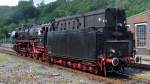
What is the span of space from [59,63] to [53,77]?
5749 millimetres

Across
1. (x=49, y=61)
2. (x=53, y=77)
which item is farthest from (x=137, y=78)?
(x=49, y=61)

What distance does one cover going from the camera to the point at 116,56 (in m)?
Result: 16.0

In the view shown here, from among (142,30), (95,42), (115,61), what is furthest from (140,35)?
(115,61)

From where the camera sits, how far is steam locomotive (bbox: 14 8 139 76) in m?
15.9

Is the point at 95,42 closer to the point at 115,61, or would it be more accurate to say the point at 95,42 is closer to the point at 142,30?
the point at 115,61

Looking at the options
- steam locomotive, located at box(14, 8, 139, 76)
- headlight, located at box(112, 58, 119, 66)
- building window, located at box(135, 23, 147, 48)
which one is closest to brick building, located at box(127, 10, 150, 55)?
building window, located at box(135, 23, 147, 48)

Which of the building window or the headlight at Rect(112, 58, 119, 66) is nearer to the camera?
the headlight at Rect(112, 58, 119, 66)

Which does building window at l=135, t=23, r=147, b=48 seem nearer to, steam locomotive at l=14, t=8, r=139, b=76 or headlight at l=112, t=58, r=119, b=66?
steam locomotive at l=14, t=8, r=139, b=76

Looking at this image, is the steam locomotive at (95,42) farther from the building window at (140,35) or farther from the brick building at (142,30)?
the building window at (140,35)

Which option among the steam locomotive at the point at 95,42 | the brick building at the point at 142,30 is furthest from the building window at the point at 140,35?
the steam locomotive at the point at 95,42

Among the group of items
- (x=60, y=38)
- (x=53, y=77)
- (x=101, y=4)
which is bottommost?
(x=53, y=77)

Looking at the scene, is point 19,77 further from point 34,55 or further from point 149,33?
point 149,33

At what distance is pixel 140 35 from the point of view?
39.9 m

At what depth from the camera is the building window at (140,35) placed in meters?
39.4
